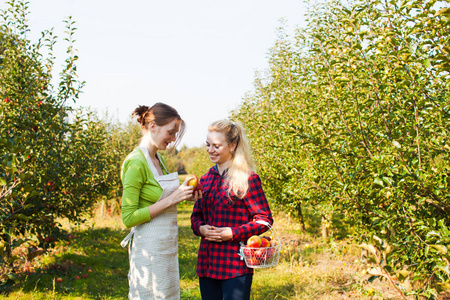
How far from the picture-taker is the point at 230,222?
247cm

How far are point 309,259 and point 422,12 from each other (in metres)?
4.87

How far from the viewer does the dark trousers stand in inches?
92.1


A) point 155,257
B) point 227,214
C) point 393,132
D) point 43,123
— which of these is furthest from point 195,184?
point 43,123

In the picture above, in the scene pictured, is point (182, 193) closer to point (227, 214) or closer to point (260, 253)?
point (227, 214)

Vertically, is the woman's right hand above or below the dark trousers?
above

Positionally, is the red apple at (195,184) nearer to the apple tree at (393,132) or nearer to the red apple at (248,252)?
the red apple at (248,252)

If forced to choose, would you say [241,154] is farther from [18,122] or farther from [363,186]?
[18,122]

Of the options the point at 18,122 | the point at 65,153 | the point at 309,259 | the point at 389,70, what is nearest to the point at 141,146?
the point at 389,70

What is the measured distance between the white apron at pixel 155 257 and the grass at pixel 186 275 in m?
1.61

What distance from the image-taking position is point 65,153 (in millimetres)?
5336

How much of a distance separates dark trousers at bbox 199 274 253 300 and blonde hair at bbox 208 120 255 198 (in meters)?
0.56

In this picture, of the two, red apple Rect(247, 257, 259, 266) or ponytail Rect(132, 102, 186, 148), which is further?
ponytail Rect(132, 102, 186, 148)

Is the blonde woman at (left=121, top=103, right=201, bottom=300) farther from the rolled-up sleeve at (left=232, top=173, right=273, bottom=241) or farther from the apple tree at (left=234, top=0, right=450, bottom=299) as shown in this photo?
the apple tree at (left=234, top=0, right=450, bottom=299)

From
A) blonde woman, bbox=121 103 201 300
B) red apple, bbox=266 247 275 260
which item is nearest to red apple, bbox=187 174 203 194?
blonde woman, bbox=121 103 201 300
